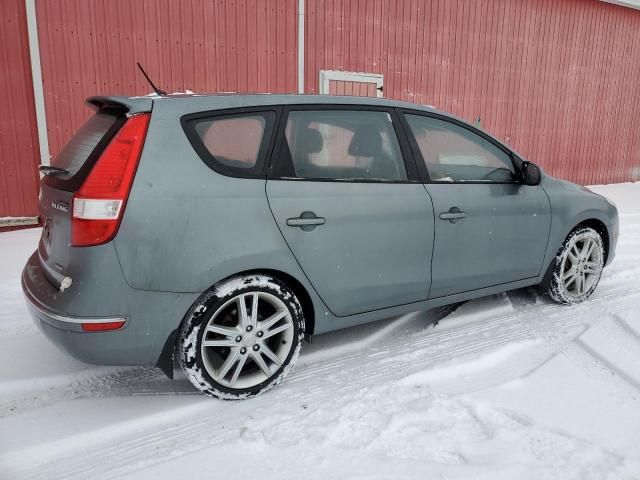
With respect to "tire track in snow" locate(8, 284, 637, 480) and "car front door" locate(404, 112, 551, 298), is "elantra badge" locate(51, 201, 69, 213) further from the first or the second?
"car front door" locate(404, 112, 551, 298)

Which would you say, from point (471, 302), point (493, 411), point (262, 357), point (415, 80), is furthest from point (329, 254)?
point (415, 80)

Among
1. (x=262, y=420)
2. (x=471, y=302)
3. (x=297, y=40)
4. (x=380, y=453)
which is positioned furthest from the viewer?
(x=297, y=40)

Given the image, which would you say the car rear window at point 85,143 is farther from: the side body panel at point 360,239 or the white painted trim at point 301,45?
the white painted trim at point 301,45

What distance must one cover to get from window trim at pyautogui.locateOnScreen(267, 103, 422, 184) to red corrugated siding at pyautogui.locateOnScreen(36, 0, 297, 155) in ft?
14.3

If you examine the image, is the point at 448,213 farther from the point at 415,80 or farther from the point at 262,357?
the point at 415,80

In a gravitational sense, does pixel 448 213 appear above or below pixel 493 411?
above

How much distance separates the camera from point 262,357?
2.66 metres

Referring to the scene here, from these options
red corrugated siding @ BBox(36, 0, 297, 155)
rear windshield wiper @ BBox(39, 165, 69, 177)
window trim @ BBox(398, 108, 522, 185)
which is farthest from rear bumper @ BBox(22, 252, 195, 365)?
red corrugated siding @ BBox(36, 0, 297, 155)

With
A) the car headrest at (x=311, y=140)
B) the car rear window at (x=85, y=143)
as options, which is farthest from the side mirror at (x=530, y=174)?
the car rear window at (x=85, y=143)

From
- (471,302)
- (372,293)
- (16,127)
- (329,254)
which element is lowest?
(471,302)

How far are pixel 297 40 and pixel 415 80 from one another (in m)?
2.30

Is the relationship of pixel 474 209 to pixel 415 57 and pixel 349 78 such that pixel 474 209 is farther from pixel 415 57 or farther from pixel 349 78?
pixel 415 57

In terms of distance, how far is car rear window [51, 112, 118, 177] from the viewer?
7.87 ft

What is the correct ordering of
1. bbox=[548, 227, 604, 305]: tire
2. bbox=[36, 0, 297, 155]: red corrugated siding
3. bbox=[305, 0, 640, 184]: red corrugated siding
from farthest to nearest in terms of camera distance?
bbox=[305, 0, 640, 184]: red corrugated siding, bbox=[36, 0, 297, 155]: red corrugated siding, bbox=[548, 227, 604, 305]: tire
